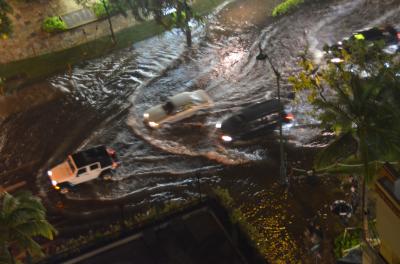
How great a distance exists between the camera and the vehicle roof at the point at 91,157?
3139 cm

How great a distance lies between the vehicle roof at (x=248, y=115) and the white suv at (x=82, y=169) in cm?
747

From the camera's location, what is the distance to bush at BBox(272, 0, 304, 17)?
47.6 metres

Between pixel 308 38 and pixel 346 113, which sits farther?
pixel 308 38

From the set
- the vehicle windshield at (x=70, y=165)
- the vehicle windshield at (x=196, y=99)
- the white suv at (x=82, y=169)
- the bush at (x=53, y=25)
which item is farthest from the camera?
the bush at (x=53, y=25)

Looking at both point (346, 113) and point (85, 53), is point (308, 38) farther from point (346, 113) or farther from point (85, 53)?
point (346, 113)

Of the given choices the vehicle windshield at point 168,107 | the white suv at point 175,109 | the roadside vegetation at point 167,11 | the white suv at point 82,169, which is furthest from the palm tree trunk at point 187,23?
the white suv at point 82,169

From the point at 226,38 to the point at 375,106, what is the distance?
25.8 meters

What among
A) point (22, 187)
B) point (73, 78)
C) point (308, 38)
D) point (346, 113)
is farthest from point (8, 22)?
point (346, 113)

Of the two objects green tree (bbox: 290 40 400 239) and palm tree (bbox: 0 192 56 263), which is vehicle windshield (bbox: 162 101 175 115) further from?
palm tree (bbox: 0 192 56 263)

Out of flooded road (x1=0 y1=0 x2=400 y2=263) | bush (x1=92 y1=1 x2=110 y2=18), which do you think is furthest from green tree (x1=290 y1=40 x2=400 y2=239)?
bush (x1=92 y1=1 x2=110 y2=18)

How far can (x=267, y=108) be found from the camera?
34.5 m

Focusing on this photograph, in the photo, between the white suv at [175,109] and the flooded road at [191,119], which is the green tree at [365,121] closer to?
the flooded road at [191,119]

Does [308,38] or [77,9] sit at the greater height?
[77,9]

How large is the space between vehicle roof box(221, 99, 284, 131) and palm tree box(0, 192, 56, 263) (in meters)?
14.7
